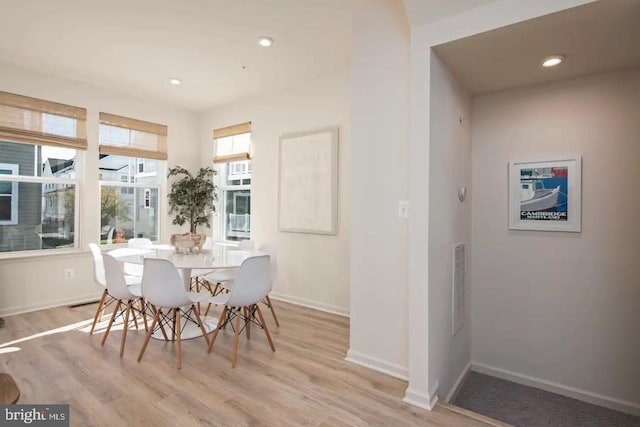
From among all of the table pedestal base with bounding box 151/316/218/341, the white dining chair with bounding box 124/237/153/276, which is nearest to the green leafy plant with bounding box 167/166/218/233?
the white dining chair with bounding box 124/237/153/276

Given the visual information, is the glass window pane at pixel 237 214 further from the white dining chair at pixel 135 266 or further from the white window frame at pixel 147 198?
the white dining chair at pixel 135 266

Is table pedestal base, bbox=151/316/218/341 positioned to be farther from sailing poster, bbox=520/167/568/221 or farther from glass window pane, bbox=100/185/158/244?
sailing poster, bbox=520/167/568/221

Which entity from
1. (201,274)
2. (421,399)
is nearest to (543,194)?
(421,399)

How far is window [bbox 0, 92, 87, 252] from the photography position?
3783 millimetres

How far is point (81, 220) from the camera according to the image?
14.2 ft

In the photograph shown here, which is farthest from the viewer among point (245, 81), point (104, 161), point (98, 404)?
point (104, 161)

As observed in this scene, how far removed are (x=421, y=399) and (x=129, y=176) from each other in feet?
15.2

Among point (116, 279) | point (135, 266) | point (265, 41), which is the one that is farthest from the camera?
point (135, 266)

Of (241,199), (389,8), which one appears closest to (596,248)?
(389,8)

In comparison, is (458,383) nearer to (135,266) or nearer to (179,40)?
(135,266)

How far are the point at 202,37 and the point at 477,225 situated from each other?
3.03 metres

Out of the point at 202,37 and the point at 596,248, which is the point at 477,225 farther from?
the point at 202,37

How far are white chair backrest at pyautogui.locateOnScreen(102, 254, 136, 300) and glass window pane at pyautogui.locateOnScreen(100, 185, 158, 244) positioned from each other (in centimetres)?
200

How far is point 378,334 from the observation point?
8.41ft
